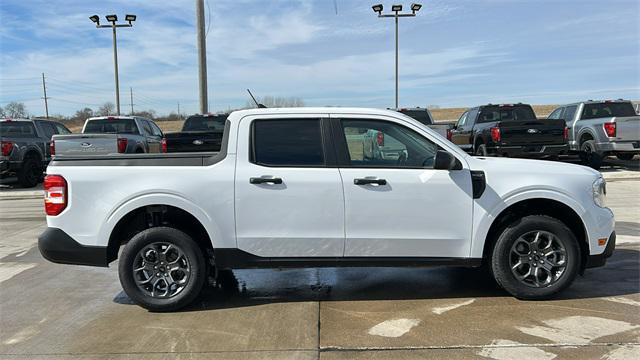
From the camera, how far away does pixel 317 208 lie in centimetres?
475

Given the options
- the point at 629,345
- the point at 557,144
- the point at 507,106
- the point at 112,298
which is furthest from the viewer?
the point at 507,106

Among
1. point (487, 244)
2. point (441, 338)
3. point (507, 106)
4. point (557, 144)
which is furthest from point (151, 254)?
point (507, 106)

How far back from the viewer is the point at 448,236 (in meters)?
4.80

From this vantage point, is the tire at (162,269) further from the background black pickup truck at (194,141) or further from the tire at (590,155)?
the tire at (590,155)

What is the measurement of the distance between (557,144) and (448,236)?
1011 centimetres

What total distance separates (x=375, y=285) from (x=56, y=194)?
3.18 metres

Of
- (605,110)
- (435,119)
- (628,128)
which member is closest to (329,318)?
(628,128)

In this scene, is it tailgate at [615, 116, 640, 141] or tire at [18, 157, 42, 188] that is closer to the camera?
tailgate at [615, 116, 640, 141]

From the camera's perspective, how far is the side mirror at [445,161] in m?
4.66

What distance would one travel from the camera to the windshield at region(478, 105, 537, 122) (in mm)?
15586

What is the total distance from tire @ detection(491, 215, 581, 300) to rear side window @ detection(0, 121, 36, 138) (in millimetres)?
14071

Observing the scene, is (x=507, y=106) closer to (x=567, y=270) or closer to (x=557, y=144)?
(x=557, y=144)

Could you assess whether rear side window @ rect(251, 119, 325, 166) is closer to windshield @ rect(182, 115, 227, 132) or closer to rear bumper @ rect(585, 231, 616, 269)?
rear bumper @ rect(585, 231, 616, 269)

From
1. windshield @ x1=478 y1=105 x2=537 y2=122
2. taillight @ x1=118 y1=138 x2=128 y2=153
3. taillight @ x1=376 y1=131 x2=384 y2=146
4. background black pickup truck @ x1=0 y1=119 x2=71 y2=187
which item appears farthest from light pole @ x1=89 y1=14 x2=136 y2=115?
taillight @ x1=376 y1=131 x2=384 y2=146
